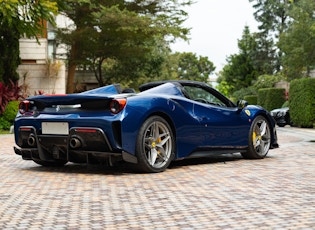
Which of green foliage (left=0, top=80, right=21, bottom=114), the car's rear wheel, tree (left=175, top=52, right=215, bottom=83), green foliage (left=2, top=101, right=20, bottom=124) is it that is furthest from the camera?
tree (left=175, top=52, right=215, bottom=83)

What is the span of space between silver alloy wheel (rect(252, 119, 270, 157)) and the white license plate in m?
3.36

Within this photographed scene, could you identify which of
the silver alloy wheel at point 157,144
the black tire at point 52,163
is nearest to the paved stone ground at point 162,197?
the black tire at point 52,163

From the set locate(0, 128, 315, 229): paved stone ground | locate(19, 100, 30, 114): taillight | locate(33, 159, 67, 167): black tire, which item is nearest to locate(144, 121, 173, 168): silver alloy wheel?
locate(0, 128, 315, 229): paved stone ground

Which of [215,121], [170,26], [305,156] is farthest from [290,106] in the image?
[215,121]

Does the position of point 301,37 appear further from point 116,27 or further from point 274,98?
point 116,27

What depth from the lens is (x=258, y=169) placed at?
829 cm

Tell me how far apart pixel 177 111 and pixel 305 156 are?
331 centimetres

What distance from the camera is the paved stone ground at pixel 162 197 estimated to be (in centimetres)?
468

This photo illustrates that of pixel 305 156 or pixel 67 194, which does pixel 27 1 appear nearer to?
pixel 305 156

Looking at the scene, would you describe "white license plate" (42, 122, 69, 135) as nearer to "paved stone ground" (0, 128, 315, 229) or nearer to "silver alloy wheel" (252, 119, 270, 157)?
"paved stone ground" (0, 128, 315, 229)

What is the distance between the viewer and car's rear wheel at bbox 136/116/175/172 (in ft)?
24.8

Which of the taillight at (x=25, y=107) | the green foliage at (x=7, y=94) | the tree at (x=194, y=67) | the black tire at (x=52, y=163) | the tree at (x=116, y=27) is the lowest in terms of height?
the black tire at (x=52, y=163)

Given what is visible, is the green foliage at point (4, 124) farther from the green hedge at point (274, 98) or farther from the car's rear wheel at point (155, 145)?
the green hedge at point (274, 98)

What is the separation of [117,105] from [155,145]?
79 cm
